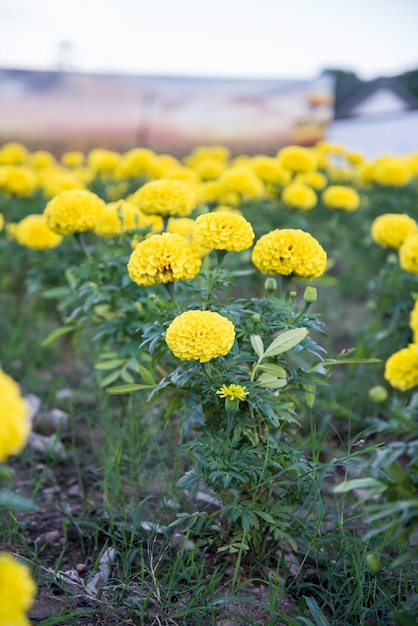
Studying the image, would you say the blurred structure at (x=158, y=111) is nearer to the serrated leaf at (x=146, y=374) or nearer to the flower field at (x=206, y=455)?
the flower field at (x=206, y=455)

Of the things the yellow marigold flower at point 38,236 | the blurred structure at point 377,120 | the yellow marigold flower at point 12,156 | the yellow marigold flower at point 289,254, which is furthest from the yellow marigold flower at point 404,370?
the blurred structure at point 377,120

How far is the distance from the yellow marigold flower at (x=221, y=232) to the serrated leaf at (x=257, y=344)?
0.30m

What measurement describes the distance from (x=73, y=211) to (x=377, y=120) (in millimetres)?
13730

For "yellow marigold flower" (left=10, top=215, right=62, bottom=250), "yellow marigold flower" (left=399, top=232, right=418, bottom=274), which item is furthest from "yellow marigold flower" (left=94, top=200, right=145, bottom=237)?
"yellow marigold flower" (left=399, top=232, right=418, bottom=274)

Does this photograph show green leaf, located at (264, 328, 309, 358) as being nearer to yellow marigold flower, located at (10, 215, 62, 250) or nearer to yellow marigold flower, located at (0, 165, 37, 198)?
yellow marigold flower, located at (10, 215, 62, 250)

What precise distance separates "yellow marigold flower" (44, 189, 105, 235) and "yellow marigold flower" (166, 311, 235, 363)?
896 mm

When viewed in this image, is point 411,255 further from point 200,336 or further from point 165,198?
point 200,336

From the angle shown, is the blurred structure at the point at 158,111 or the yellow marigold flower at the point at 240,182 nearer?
the yellow marigold flower at the point at 240,182

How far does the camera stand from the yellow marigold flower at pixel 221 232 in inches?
72.2

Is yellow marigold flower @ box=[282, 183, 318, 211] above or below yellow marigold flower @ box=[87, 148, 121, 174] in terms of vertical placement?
below

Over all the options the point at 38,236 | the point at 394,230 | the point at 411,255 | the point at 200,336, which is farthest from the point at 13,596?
the point at 38,236

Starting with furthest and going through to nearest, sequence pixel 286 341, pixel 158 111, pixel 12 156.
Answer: pixel 158 111
pixel 12 156
pixel 286 341

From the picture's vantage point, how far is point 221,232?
1.83m

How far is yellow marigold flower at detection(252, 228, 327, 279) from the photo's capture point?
1.84 m
